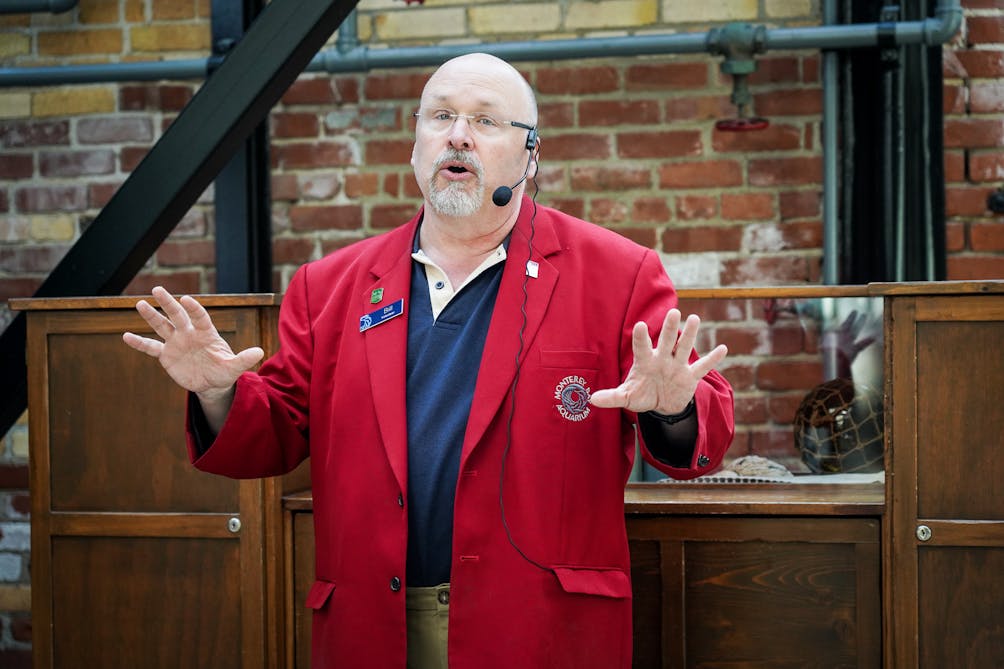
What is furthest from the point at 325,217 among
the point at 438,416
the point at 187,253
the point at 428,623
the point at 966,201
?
the point at 966,201

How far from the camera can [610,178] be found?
9.95ft

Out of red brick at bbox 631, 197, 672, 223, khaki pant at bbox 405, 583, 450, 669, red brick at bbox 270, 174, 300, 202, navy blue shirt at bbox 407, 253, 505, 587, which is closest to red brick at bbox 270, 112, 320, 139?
red brick at bbox 270, 174, 300, 202

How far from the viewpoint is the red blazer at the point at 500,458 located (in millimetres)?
1811

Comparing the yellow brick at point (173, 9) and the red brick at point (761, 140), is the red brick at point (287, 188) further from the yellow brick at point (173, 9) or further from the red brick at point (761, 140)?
the red brick at point (761, 140)

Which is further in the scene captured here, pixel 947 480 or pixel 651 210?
pixel 651 210

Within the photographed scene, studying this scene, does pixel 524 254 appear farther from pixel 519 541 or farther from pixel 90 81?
pixel 90 81

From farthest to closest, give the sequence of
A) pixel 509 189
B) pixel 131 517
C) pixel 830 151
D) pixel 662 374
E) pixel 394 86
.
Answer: pixel 394 86
pixel 830 151
pixel 131 517
pixel 509 189
pixel 662 374

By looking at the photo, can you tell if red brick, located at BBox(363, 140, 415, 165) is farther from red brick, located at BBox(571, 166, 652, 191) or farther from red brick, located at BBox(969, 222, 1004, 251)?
red brick, located at BBox(969, 222, 1004, 251)

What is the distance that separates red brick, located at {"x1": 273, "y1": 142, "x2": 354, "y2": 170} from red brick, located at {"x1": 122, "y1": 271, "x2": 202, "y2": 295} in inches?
16.4

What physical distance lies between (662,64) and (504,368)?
1488mm

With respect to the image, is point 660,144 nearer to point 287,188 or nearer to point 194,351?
point 287,188

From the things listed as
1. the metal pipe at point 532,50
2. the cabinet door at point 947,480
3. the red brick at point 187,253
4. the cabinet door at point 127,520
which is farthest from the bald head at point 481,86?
the red brick at point 187,253

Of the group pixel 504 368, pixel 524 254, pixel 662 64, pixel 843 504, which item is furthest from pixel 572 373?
pixel 662 64

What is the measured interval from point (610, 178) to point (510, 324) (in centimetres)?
126
